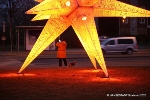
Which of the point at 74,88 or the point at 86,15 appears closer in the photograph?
the point at 74,88

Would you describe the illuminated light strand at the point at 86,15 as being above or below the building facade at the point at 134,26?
below

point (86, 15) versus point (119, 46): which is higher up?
point (86, 15)

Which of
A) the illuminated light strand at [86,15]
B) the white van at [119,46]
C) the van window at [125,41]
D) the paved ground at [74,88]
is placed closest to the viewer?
the paved ground at [74,88]

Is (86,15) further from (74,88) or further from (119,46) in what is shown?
(119,46)

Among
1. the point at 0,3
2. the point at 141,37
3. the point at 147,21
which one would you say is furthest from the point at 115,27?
the point at 0,3

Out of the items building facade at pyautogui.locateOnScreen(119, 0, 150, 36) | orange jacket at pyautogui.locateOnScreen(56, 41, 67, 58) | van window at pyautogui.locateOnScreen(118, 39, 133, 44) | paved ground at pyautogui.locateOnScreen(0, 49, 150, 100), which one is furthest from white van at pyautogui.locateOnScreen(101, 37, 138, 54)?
building facade at pyautogui.locateOnScreen(119, 0, 150, 36)

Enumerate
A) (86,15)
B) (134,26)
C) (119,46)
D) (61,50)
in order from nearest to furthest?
(86,15)
(61,50)
(119,46)
(134,26)

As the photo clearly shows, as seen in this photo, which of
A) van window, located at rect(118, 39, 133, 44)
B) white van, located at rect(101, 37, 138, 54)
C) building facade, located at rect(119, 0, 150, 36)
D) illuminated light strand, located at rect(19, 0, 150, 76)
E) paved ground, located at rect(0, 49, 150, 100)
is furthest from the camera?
building facade, located at rect(119, 0, 150, 36)

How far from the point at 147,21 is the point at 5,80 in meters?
81.8

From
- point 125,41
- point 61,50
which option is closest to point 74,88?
point 61,50

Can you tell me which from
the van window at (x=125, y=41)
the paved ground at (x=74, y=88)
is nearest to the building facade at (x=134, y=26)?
the van window at (x=125, y=41)

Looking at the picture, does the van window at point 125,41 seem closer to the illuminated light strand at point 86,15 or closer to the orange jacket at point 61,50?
the orange jacket at point 61,50

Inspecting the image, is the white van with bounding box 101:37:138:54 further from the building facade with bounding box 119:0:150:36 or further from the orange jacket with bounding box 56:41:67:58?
the building facade with bounding box 119:0:150:36

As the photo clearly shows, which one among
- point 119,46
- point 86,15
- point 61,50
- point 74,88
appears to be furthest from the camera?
point 119,46
